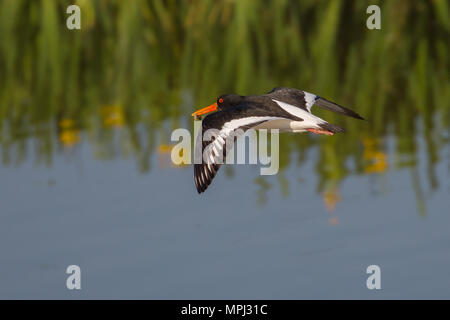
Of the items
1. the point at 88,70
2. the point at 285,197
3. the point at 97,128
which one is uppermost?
the point at 88,70

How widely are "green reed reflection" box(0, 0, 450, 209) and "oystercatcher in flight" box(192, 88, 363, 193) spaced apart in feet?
13.3

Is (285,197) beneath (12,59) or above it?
beneath

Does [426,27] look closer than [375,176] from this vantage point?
No

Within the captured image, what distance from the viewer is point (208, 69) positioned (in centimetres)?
1300

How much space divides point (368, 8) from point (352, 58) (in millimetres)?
792

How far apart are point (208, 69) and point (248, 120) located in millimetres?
6516

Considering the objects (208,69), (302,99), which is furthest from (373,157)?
(302,99)

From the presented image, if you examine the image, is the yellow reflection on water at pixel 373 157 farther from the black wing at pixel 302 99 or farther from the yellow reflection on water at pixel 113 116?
the black wing at pixel 302 99

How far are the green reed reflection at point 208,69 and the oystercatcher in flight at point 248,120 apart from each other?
404 cm

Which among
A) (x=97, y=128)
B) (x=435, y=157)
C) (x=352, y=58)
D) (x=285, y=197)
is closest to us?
(x=285, y=197)

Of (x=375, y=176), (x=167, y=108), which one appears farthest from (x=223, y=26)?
(x=375, y=176)

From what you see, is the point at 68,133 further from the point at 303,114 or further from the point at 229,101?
the point at 303,114

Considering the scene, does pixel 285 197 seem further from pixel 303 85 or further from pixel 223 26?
pixel 223 26

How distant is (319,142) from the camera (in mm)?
12078
